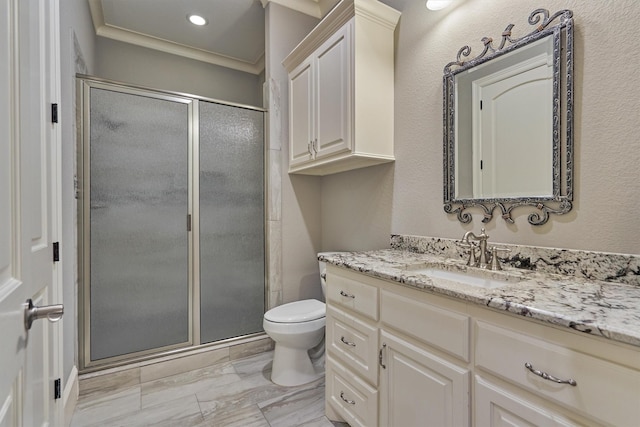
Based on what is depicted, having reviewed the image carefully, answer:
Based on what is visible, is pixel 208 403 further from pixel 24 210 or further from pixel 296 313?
pixel 24 210

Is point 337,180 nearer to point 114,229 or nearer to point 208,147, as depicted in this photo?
point 208,147

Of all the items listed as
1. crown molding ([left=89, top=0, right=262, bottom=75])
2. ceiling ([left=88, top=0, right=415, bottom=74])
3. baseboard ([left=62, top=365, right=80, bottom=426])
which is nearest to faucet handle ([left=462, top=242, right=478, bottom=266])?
baseboard ([left=62, top=365, right=80, bottom=426])

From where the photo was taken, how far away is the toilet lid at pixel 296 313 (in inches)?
76.0

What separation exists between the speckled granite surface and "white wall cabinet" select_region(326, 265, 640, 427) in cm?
4

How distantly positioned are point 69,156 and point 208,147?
842 millimetres

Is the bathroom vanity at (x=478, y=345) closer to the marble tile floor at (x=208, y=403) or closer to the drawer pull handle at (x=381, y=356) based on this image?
the drawer pull handle at (x=381, y=356)

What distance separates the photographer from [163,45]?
299cm

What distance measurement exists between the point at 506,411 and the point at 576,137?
3.28 feet

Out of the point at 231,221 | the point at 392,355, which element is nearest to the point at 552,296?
the point at 392,355

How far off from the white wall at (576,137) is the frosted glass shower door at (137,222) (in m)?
1.30

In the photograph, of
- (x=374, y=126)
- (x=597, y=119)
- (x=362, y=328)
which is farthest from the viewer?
(x=374, y=126)

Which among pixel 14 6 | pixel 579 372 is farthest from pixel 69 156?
pixel 579 372

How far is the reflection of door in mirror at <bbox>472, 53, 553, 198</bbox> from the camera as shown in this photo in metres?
1.21

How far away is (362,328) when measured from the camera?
1.33m
